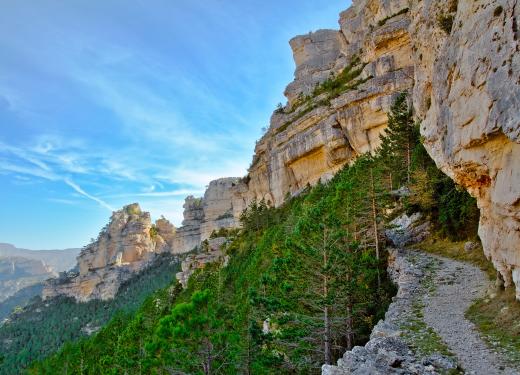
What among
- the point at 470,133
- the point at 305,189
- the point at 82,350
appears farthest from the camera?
the point at 305,189

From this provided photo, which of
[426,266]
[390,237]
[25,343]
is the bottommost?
[25,343]

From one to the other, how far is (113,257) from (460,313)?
132 metres

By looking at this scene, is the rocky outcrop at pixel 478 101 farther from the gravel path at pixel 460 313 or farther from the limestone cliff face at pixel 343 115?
the limestone cliff face at pixel 343 115

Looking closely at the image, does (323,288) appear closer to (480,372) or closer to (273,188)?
(480,372)

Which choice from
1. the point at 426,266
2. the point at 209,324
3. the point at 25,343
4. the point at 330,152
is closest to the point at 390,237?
the point at 426,266

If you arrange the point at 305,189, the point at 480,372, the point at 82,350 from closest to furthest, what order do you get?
1. the point at 480,372
2. the point at 82,350
3. the point at 305,189

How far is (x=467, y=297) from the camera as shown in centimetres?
1252

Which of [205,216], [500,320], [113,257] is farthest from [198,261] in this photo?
[113,257]

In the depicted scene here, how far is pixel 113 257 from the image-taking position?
423 ft

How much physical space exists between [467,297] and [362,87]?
1370 inches

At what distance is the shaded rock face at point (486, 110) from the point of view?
8383 millimetres

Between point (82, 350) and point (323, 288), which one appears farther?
point (82, 350)

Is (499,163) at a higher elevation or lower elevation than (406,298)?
higher

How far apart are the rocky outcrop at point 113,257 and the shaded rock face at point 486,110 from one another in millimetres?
119965
